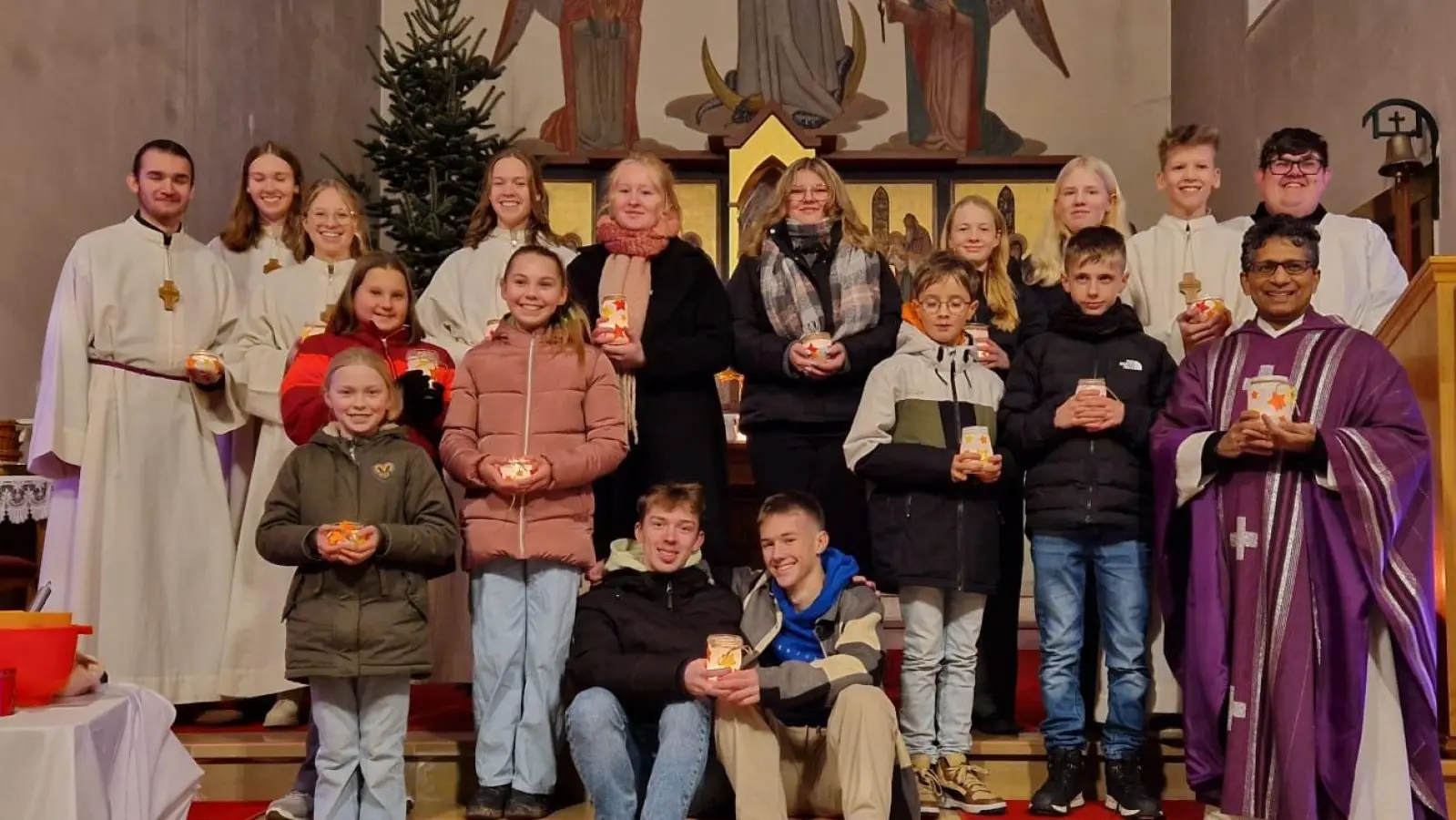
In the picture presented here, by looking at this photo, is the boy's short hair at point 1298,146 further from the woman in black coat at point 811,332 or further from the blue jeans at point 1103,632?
the blue jeans at point 1103,632

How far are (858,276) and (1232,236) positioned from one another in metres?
1.51

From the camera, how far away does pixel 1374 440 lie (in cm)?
409

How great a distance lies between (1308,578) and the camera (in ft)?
13.6

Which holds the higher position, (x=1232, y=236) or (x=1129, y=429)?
(x=1232, y=236)

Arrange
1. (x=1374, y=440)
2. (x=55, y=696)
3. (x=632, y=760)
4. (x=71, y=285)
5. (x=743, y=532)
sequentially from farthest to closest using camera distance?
(x=743, y=532) → (x=71, y=285) → (x=632, y=760) → (x=1374, y=440) → (x=55, y=696)

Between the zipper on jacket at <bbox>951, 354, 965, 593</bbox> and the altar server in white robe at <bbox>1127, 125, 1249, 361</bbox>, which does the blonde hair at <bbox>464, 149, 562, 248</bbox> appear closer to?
the zipper on jacket at <bbox>951, 354, 965, 593</bbox>

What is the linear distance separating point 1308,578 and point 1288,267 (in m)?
0.94

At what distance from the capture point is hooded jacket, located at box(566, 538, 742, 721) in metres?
4.32

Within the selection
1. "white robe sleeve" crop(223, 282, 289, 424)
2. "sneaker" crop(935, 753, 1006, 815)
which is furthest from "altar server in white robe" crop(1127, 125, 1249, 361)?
"white robe sleeve" crop(223, 282, 289, 424)

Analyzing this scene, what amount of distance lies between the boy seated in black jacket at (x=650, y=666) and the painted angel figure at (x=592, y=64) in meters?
8.20

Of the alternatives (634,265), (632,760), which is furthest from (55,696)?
(634,265)

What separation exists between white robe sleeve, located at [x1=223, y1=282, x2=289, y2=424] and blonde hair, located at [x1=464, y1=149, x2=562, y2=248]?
88 centimetres

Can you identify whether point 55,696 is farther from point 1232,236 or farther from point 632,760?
point 1232,236

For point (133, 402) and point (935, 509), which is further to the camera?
point (133, 402)
